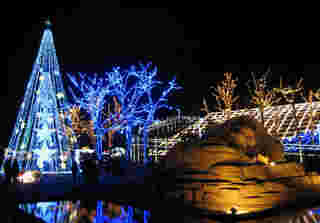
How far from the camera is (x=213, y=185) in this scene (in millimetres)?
7973

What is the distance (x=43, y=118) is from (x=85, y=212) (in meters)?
8.84

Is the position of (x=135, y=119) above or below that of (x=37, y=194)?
above

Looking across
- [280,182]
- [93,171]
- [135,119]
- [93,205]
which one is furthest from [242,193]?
[135,119]

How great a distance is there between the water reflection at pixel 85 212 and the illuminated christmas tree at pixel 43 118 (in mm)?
6707

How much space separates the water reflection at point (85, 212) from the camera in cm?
848

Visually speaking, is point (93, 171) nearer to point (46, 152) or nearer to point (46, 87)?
point (46, 152)

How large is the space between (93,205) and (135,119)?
36.9 feet

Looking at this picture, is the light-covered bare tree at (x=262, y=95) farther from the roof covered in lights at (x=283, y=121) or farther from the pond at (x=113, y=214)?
the pond at (x=113, y=214)

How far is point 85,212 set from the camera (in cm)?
933

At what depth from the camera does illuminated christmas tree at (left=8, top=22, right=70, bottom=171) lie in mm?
17000

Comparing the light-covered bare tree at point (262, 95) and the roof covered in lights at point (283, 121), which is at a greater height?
the light-covered bare tree at point (262, 95)

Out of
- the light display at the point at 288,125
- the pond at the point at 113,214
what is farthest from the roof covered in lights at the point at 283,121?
the pond at the point at 113,214

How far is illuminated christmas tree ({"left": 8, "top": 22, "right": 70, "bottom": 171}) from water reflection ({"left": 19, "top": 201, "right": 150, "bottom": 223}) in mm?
6707

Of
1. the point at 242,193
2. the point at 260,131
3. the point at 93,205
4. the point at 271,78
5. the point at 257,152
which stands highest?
the point at 271,78
